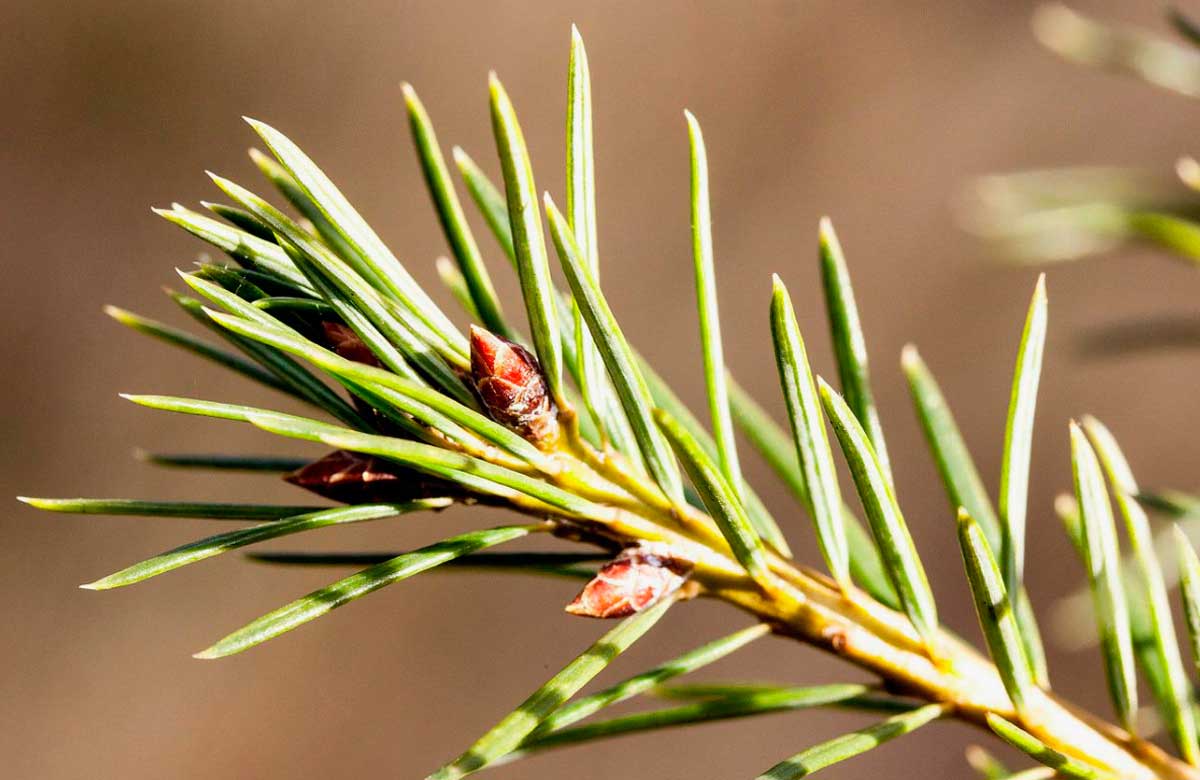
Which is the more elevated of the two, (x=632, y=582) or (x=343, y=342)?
(x=343, y=342)

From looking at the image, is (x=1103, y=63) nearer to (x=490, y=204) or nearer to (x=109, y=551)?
(x=490, y=204)

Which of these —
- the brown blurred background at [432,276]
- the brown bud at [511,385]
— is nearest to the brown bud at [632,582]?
the brown bud at [511,385]

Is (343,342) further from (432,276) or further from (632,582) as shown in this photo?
(432,276)

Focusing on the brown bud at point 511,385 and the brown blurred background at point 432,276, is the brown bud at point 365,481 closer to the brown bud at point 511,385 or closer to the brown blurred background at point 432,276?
the brown bud at point 511,385

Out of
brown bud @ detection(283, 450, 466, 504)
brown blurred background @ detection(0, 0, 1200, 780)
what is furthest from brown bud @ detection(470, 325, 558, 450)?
brown blurred background @ detection(0, 0, 1200, 780)

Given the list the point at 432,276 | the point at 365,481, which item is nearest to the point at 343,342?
the point at 365,481

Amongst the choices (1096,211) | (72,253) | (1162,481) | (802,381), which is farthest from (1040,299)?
(72,253)
